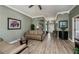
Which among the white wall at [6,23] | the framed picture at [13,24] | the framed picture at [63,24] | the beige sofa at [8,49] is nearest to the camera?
the beige sofa at [8,49]

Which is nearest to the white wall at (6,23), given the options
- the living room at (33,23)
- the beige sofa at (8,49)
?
the living room at (33,23)

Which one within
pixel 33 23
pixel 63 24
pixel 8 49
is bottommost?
pixel 8 49

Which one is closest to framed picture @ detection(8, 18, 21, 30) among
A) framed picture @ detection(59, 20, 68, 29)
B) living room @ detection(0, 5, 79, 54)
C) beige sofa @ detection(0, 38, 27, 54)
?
living room @ detection(0, 5, 79, 54)

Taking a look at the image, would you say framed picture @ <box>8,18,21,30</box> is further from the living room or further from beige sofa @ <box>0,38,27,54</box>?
beige sofa @ <box>0,38,27,54</box>

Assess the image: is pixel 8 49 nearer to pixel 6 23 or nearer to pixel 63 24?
pixel 6 23

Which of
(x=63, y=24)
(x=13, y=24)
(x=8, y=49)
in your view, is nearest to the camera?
(x=8, y=49)

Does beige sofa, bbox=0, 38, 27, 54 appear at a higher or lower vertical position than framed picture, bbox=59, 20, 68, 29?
lower

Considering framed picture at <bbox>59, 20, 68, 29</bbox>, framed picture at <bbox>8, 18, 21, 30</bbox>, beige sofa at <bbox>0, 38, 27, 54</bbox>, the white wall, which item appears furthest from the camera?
framed picture at <bbox>8, 18, 21, 30</bbox>

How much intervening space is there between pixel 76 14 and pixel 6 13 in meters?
3.17

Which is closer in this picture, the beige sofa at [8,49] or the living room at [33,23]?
the beige sofa at [8,49]

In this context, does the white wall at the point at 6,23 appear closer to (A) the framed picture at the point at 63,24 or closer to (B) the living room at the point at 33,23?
(B) the living room at the point at 33,23

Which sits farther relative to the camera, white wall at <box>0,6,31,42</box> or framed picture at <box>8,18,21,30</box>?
framed picture at <box>8,18,21,30</box>

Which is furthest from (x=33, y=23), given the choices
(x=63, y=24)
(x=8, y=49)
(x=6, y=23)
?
(x=8, y=49)
